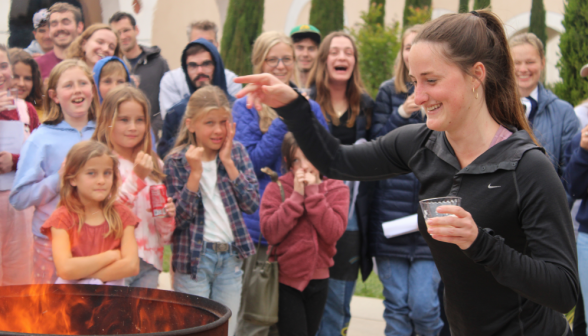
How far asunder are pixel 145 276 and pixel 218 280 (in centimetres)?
45

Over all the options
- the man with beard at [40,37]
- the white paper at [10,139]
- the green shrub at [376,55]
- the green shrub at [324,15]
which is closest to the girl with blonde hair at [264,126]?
the man with beard at [40,37]

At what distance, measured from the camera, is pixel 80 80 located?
3623 millimetres

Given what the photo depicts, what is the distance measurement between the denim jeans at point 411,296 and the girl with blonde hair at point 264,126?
3.02 ft

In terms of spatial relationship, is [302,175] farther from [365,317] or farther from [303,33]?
[365,317]

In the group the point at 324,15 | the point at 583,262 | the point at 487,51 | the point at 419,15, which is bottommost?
the point at 583,262

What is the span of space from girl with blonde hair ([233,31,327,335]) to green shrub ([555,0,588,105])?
5356mm

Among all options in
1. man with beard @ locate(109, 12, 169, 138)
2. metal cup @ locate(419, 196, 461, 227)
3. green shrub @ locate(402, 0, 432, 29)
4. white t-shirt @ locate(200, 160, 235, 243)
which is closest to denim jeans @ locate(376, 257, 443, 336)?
white t-shirt @ locate(200, 160, 235, 243)

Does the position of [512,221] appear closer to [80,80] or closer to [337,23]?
[80,80]

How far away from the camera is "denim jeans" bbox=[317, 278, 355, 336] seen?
4023 millimetres

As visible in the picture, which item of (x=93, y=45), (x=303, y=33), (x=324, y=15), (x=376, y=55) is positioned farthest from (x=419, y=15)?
(x=93, y=45)

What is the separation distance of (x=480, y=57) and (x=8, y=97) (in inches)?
99.9

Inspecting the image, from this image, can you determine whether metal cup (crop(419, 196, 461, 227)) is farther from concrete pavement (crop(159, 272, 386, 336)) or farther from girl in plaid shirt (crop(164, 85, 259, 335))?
concrete pavement (crop(159, 272, 386, 336))

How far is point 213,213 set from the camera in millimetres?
3561

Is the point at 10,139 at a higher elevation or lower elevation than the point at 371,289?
higher
